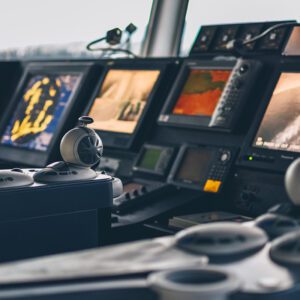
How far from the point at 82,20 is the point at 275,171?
2285 mm

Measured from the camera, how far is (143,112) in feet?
10.0

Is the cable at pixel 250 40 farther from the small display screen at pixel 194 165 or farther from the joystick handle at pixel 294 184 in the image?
the joystick handle at pixel 294 184

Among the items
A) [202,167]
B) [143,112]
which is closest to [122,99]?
[143,112]

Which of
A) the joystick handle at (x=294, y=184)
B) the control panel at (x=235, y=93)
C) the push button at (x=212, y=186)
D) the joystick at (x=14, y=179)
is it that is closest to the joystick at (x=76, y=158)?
the joystick at (x=14, y=179)

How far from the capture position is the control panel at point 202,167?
2562 mm

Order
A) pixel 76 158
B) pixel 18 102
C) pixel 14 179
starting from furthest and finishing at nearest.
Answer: pixel 18 102, pixel 76 158, pixel 14 179

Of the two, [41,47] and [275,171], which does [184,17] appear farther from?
[275,171]

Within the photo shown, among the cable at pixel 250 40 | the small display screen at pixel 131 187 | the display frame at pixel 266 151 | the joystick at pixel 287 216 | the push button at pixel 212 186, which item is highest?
the cable at pixel 250 40

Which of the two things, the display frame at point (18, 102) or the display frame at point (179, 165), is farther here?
the display frame at point (18, 102)

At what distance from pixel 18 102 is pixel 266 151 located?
1897 mm

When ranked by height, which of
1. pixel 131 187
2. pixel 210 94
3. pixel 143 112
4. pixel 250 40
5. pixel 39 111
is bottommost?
pixel 131 187

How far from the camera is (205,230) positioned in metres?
0.89

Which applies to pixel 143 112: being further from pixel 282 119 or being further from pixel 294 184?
pixel 294 184

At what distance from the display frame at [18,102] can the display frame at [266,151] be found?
1186 mm
